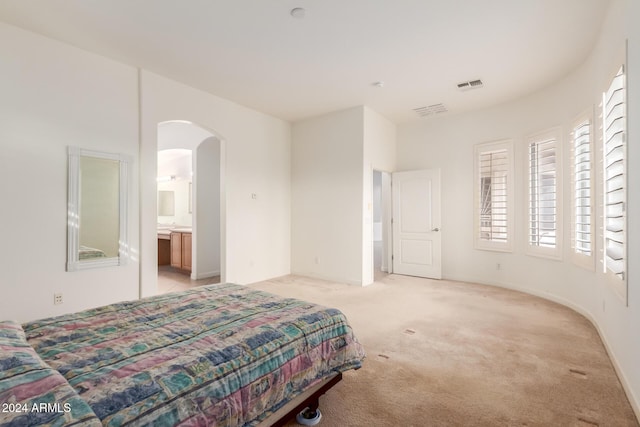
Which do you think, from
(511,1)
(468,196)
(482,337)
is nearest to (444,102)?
(468,196)

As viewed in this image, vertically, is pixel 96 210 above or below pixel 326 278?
above

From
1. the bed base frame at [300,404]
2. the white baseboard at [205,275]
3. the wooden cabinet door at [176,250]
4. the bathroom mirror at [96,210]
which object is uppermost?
the bathroom mirror at [96,210]

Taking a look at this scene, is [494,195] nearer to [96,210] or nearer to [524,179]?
[524,179]

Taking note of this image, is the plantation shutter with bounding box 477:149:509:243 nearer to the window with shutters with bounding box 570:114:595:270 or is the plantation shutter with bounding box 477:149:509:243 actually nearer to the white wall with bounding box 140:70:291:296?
the window with shutters with bounding box 570:114:595:270

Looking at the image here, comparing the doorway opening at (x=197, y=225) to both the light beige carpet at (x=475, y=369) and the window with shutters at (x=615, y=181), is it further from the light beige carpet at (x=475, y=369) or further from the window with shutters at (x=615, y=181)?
the window with shutters at (x=615, y=181)

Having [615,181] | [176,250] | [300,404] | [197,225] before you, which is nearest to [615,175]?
[615,181]

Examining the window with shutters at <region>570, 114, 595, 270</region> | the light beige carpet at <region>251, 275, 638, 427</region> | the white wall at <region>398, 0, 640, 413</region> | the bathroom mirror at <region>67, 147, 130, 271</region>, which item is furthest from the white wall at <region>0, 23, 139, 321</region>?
Result: the window with shutters at <region>570, 114, 595, 270</region>

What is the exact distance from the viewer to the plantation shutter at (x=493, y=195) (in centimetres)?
525

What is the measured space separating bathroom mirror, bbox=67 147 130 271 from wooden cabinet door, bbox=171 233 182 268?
8.56 ft

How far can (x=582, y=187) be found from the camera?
3.80 m

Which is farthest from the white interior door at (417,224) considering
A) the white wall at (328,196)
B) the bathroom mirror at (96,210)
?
the bathroom mirror at (96,210)

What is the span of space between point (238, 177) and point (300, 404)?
4058 millimetres

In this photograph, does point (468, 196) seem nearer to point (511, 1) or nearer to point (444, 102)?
point (444, 102)

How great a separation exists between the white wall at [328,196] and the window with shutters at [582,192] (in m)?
2.86
